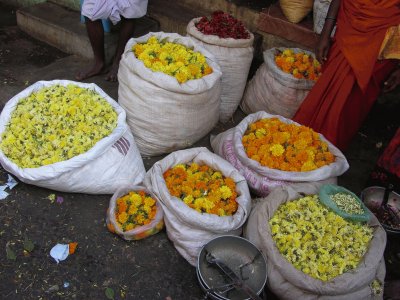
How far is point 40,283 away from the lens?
2.46 meters

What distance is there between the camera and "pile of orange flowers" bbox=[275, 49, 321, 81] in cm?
360

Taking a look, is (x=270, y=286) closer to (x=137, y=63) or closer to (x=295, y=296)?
(x=295, y=296)

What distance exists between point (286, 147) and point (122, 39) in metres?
1.98

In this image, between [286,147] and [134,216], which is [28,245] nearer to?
[134,216]

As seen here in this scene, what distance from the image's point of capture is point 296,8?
386cm

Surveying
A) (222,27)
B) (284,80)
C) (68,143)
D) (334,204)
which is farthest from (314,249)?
(222,27)

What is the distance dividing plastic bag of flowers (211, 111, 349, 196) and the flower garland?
0.90m

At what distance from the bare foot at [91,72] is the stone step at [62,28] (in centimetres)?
24

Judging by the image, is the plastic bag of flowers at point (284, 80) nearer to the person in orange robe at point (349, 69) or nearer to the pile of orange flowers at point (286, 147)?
the person in orange robe at point (349, 69)

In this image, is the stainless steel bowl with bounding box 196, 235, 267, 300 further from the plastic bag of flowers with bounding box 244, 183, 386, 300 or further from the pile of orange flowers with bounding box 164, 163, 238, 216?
the pile of orange flowers with bounding box 164, 163, 238, 216

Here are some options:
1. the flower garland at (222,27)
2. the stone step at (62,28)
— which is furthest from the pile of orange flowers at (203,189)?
the stone step at (62,28)

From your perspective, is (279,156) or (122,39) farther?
(122,39)

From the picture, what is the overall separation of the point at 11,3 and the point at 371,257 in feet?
17.2

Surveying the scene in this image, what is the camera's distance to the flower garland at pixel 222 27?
11.7ft
